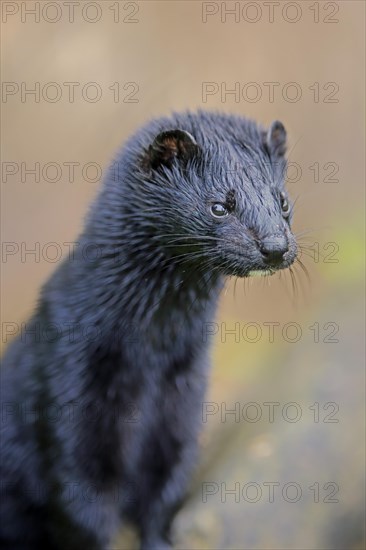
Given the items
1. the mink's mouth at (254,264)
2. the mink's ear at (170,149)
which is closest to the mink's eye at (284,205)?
the mink's mouth at (254,264)

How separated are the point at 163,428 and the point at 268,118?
3.53 meters

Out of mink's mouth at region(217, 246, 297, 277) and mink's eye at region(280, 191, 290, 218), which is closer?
mink's mouth at region(217, 246, 297, 277)

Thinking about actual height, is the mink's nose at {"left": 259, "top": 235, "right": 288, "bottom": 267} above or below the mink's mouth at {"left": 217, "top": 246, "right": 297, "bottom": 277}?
above

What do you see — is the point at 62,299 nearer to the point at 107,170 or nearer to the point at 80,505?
the point at 107,170

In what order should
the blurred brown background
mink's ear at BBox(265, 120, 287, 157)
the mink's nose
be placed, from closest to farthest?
the mink's nose
mink's ear at BBox(265, 120, 287, 157)
the blurred brown background

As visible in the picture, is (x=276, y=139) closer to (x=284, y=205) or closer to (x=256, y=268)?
(x=284, y=205)

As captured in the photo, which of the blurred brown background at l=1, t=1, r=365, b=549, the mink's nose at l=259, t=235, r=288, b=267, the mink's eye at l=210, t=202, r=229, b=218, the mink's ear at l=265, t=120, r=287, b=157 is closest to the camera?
the mink's nose at l=259, t=235, r=288, b=267

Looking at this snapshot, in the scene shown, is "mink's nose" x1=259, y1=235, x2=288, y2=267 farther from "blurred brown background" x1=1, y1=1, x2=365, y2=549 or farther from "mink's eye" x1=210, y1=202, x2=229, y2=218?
"blurred brown background" x1=1, y1=1, x2=365, y2=549

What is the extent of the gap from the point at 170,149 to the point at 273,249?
24.1 inches

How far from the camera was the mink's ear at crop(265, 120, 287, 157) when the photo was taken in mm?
3428

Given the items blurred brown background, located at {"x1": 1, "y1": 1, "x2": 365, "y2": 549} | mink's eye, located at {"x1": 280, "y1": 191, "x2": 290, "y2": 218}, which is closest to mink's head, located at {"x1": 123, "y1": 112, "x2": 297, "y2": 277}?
mink's eye, located at {"x1": 280, "y1": 191, "x2": 290, "y2": 218}

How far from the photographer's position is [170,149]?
324 cm

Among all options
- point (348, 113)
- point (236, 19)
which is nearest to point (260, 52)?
point (236, 19)

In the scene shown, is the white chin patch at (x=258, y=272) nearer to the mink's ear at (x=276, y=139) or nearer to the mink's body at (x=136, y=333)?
the mink's body at (x=136, y=333)
